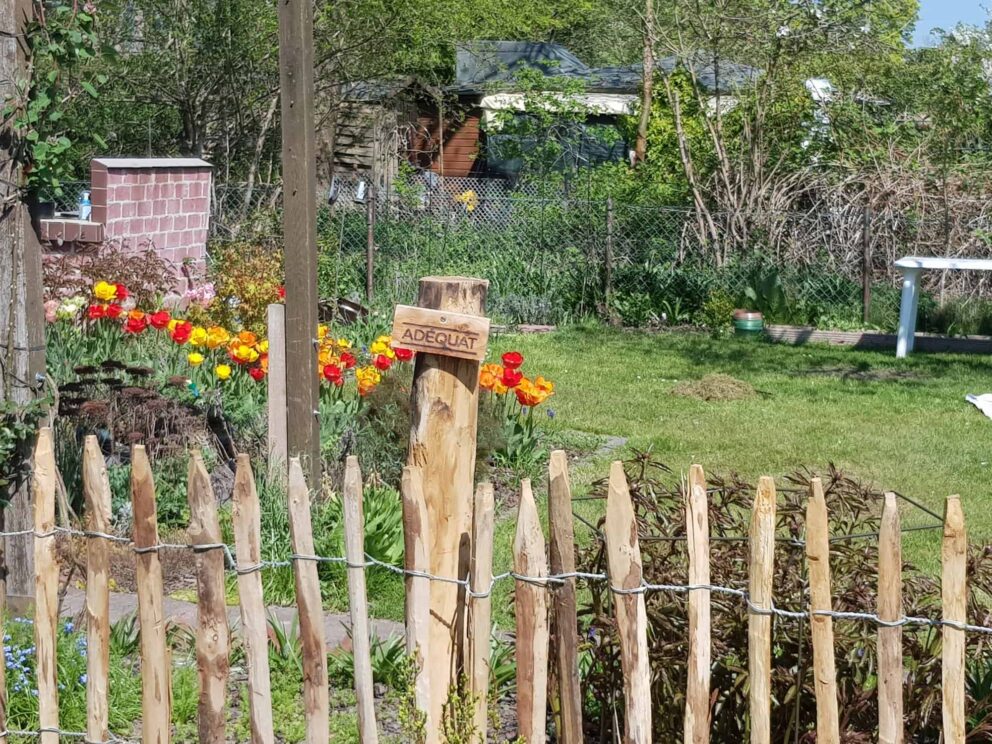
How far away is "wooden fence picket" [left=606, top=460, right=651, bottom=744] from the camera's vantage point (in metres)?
2.68

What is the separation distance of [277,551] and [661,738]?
229 centimetres

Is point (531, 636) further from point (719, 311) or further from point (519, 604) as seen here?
point (719, 311)

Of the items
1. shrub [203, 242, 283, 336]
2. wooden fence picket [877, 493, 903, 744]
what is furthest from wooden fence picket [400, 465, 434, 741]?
shrub [203, 242, 283, 336]

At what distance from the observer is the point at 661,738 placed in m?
3.11

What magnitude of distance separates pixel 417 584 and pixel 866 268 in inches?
423

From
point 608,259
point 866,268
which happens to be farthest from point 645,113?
point 866,268

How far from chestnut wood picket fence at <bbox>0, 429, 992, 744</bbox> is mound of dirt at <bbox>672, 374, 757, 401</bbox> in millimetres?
6650

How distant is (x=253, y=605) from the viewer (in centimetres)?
289

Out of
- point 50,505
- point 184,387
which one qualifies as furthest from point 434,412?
point 184,387

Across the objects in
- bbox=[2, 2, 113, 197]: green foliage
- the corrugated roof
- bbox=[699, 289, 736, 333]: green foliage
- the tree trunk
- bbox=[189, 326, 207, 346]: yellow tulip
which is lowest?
bbox=[699, 289, 736, 333]: green foliage

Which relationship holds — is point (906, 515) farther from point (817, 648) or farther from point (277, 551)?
point (817, 648)

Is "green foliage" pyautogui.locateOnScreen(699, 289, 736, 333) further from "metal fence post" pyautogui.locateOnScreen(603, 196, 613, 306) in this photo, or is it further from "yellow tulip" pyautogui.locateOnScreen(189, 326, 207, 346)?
"yellow tulip" pyautogui.locateOnScreen(189, 326, 207, 346)

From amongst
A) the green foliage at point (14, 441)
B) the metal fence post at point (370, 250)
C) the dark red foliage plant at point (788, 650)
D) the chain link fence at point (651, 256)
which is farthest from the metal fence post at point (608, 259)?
the dark red foliage plant at point (788, 650)

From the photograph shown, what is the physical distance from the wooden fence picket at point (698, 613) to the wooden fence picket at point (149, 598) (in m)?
1.20
